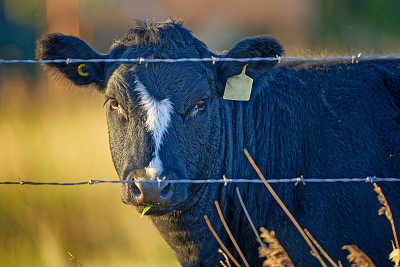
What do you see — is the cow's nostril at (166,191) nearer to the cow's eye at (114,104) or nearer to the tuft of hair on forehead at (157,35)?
the cow's eye at (114,104)

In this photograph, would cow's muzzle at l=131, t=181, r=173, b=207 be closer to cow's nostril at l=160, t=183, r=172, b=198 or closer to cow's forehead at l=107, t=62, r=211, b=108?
cow's nostril at l=160, t=183, r=172, b=198

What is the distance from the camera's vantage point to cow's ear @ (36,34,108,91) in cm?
454

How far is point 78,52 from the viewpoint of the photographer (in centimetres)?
461

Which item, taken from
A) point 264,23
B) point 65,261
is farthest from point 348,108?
point 264,23

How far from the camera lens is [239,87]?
4.48m

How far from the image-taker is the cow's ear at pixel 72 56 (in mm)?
4543

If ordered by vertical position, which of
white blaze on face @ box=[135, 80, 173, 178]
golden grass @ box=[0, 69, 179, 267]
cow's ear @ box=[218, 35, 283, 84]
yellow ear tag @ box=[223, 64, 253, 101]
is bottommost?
golden grass @ box=[0, 69, 179, 267]

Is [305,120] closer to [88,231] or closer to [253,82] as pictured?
[253,82]

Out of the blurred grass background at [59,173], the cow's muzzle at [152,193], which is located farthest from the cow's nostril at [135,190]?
the blurred grass background at [59,173]

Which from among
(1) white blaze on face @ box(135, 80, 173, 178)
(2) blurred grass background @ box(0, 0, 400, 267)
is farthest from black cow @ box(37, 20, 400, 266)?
(2) blurred grass background @ box(0, 0, 400, 267)

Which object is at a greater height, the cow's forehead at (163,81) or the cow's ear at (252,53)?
the cow's ear at (252,53)

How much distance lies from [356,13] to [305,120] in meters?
17.9

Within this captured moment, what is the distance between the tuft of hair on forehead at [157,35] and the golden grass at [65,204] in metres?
0.76

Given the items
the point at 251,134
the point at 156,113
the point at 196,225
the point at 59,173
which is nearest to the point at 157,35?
the point at 156,113
